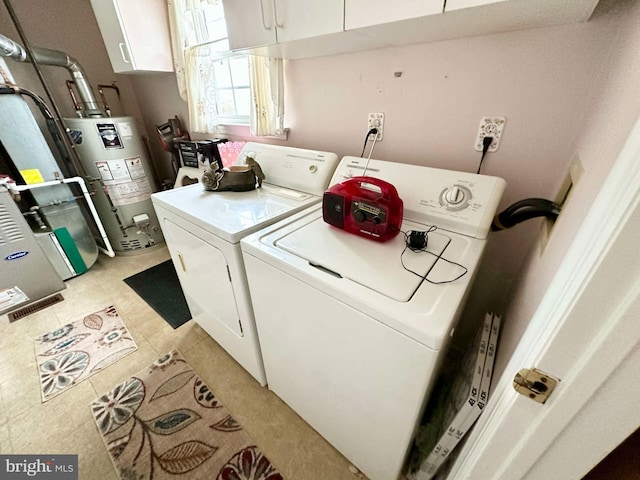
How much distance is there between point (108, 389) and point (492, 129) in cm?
235

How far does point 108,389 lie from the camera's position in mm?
1435

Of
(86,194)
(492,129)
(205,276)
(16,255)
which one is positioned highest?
(492,129)

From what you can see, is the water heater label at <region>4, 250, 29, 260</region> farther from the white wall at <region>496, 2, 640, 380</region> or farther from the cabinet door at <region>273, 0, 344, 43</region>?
the white wall at <region>496, 2, 640, 380</region>

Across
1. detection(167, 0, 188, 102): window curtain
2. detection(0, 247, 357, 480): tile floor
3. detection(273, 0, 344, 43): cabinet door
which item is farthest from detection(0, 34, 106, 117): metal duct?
detection(273, 0, 344, 43): cabinet door

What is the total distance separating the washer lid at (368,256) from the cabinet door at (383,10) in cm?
69

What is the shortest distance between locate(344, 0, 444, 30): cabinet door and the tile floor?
1.72 meters

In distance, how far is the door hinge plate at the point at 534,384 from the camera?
396 mm

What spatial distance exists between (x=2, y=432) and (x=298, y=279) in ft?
5.80

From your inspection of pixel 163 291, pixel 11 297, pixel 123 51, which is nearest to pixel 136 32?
pixel 123 51

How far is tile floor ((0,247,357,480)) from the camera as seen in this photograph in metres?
1.17

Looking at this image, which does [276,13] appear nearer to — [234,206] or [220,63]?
[234,206]

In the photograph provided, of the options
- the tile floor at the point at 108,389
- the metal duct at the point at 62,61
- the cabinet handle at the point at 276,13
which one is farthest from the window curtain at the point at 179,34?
the tile floor at the point at 108,389

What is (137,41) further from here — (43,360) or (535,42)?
(535,42)

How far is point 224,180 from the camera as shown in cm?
138
